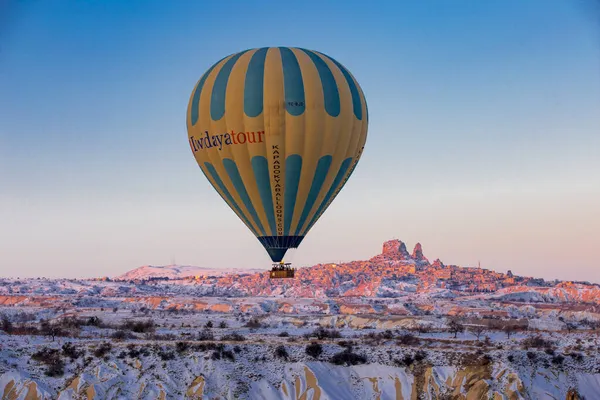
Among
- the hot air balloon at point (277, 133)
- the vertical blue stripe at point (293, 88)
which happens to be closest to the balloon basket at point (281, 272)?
the hot air balloon at point (277, 133)

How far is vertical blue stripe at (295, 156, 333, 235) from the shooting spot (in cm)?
4400

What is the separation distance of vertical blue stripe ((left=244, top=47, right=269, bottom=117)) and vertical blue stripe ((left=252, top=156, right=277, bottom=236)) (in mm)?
2816

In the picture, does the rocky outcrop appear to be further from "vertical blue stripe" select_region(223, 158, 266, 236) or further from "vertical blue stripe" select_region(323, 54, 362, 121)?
"vertical blue stripe" select_region(323, 54, 362, 121)

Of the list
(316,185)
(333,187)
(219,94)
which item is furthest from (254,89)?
(333,187)

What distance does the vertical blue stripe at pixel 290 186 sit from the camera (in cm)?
4322

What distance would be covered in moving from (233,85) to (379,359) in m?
20.1

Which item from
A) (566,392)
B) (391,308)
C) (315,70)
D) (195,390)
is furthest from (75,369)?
(391,308)

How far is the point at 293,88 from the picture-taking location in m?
42.7

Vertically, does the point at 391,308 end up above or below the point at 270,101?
below

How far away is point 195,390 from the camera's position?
148 feet

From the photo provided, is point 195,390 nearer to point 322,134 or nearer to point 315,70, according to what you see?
point 322,134

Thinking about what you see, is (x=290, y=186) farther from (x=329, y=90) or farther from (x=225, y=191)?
(x=329, y=90)

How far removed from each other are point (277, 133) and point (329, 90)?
162 inches

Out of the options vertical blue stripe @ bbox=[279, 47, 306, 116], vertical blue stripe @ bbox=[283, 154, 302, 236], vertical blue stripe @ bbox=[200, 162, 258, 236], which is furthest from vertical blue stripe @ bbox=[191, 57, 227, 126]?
vertical blue stripe @ bbox=[283, 154, 302, 236]
